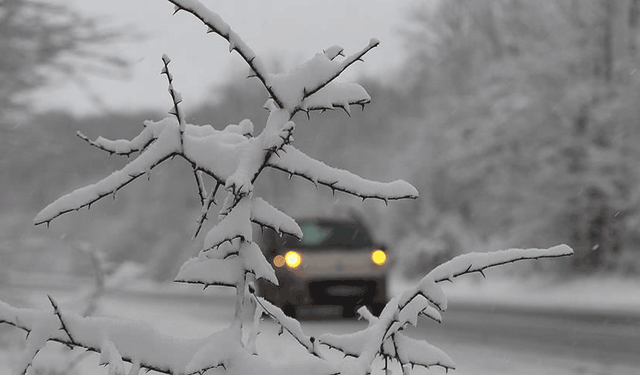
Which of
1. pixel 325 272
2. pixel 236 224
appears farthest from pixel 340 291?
pixel 236 224

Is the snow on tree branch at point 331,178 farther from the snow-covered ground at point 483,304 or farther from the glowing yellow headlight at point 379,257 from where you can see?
the glowing yellow headlight at point 379,257

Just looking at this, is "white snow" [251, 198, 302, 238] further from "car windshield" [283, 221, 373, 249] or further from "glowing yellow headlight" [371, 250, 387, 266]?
"glowing yellow headlight" [371, 250, 387, 266]

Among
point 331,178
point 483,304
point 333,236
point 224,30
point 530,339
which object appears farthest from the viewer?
point 483,304

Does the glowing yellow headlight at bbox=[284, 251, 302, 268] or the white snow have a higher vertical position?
the glowing yellow headlight at bbox=[284, 251, 302, 268]

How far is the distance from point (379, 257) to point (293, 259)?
1238mm

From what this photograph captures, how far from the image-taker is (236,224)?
4.70ft

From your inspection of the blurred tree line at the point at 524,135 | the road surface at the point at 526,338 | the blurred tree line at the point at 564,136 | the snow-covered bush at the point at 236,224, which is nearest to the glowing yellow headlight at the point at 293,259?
the road surface at the point at 526,338

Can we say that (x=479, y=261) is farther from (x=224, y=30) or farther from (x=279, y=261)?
(x=279, y=261)

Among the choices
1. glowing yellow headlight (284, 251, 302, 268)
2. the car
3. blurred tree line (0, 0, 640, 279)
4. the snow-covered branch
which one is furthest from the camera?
blurred tree line (0, 0, 640, 279)

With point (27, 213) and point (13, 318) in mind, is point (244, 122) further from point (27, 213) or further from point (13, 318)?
point (27, 213)

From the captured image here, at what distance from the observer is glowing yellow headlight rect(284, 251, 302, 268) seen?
1294 cm

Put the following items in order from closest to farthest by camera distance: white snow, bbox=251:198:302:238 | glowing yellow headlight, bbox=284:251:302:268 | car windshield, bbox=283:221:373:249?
white snow, bbox=251:198:302:238, glowing yellow headlight, bbox=284:251:302:268, car windshield, bbox=283:221:373:249

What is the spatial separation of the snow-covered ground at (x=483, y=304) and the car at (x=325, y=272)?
35 cm

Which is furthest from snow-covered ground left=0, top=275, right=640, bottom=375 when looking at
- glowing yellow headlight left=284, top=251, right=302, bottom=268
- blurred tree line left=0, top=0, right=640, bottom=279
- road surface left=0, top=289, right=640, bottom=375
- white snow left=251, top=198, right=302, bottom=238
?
blurred tree line left=0, top=0, right=640, bottom=279
